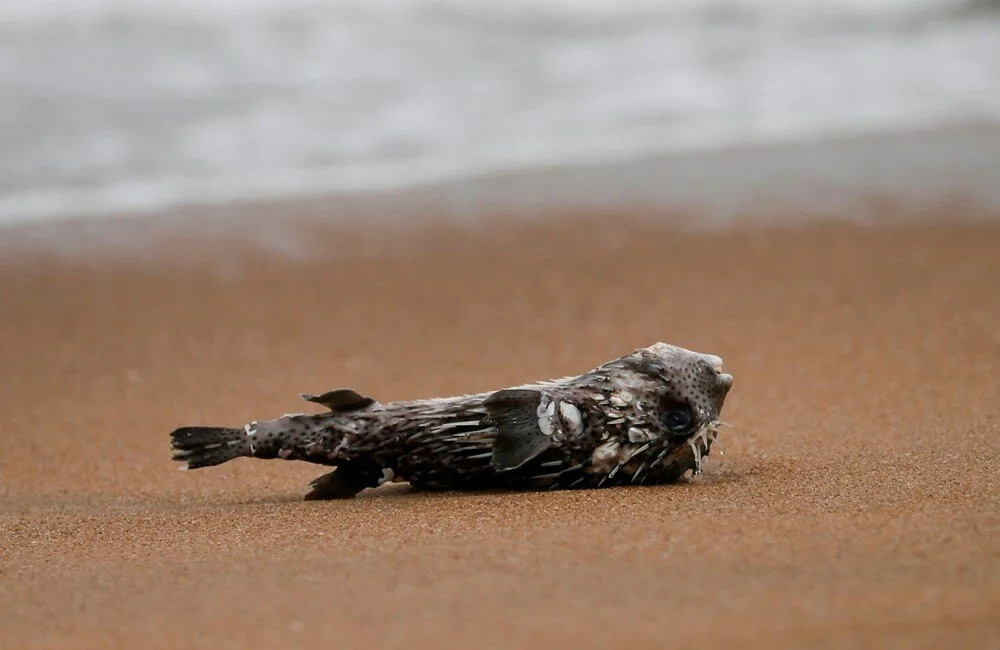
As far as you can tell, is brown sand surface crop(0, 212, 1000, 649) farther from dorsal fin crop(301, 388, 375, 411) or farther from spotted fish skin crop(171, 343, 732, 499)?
dorsal fin crop(301, 388, 375, 411)

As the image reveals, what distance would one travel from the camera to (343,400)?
4645mm

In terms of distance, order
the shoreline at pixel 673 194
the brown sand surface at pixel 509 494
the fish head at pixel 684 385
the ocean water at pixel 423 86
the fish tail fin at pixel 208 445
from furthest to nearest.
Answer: the ocean water at pixel 423 86, the shoreline at pixel 673 194, the fish tail fin at pixel 208 445, the fish head at pixel 684 385, the brown sand surface at pixel 509 494

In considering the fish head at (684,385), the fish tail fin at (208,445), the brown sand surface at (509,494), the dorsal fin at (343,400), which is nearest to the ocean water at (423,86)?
the brown sand surface at (509,494)

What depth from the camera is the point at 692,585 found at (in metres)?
3.30

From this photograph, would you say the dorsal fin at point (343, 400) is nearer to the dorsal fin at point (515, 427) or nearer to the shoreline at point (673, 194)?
the dorsal fin at point (515, 427)

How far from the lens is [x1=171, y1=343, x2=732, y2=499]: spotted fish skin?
4465mm

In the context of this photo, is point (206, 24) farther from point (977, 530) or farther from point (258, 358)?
point (977, 530)

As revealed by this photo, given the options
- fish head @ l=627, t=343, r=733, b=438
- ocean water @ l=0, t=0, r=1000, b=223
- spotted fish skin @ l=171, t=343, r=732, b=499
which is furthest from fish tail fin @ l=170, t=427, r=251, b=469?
ocean water @ l=0, t=0, r=1000, b=223

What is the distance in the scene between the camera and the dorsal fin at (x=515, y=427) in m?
4.42

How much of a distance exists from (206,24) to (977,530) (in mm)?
11027

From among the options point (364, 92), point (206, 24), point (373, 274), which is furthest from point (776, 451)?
point (206, 24)

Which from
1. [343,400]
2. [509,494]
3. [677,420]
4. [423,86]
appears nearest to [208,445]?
[343,400]

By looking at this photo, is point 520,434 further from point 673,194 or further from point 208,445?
point 673,194

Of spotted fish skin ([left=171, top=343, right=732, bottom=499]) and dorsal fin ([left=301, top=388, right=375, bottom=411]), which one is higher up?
dorsal fin ([left=301, top=388, right=375, bottom=411])
